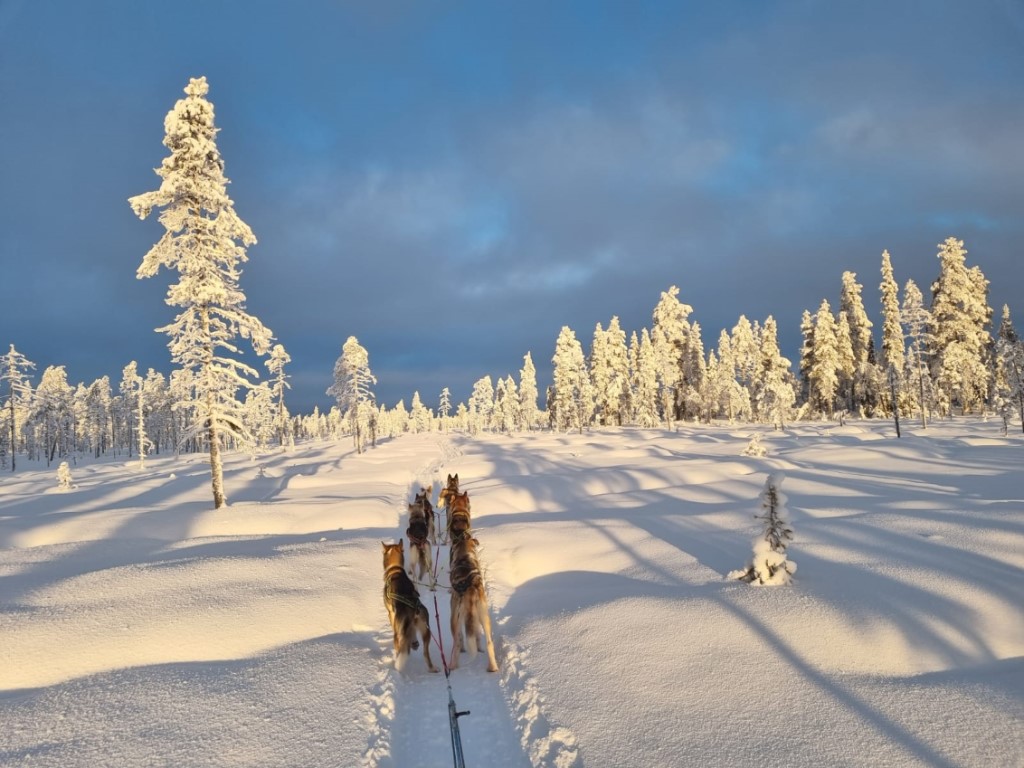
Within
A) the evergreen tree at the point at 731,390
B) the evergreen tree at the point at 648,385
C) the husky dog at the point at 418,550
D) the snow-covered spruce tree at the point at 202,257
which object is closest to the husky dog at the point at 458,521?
the husky dog at the point at 418,550

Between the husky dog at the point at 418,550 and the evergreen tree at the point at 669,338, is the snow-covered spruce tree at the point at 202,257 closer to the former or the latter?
the husky dog at the point at 418,550

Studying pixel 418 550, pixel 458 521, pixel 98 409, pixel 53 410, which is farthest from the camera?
pixel 98 409

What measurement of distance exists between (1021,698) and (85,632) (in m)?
10.5

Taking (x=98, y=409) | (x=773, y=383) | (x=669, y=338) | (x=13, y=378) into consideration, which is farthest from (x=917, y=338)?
(x=98, y=409)

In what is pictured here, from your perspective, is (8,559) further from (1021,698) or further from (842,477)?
(842,477)

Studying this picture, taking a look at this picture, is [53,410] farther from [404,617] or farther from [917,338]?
[917,338]

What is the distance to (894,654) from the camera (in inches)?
214

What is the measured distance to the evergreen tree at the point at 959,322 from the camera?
4531cm

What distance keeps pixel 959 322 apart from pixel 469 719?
59.3 m

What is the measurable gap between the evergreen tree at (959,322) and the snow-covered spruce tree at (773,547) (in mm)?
53209

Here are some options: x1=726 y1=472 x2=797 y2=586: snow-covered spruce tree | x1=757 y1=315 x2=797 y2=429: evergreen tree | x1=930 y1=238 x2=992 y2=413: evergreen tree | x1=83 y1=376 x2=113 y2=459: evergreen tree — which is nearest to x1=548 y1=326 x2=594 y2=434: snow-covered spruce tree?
x1=757 y1=315 x2=797 y2=429: evergreen tree

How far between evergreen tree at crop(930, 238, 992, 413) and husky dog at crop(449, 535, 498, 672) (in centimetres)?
5733

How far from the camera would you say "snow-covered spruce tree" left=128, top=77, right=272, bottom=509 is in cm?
1556

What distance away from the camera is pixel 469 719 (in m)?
5.20
